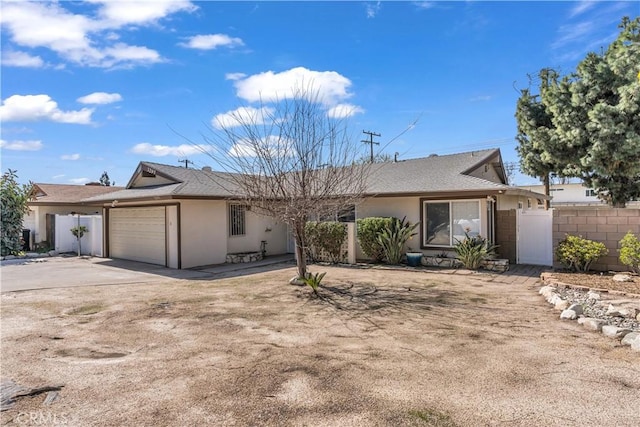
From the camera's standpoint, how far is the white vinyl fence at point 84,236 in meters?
17.8

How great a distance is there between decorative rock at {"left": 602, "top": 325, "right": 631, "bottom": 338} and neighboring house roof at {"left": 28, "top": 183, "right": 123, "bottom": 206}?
20972 millimetres

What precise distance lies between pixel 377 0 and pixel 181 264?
1015cm

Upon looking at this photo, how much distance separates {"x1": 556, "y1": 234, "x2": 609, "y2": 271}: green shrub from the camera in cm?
1032

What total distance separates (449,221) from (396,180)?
275cm

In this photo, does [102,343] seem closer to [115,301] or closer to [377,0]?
[115,301]

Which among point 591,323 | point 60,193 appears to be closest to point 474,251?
point 591,323

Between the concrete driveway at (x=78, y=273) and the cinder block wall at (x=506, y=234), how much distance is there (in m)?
9.54

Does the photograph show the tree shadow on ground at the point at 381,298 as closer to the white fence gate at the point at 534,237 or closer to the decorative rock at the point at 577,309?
the decorative rock at the point at 577,309

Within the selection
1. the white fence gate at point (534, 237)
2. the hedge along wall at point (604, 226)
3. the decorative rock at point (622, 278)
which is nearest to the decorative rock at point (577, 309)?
the decorative rock at point (622, 278)

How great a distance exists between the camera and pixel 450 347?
5.18 m

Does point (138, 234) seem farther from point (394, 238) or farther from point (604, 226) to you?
point (604, 226)

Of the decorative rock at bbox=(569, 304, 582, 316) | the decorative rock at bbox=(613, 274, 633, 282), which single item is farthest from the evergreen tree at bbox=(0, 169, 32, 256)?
the decorative rock at bbox=(613, 274, 633, 282)

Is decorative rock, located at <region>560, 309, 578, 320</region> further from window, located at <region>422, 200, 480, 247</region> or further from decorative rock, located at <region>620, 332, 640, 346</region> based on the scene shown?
window, located at <region>422, 200, 480, 247</region>

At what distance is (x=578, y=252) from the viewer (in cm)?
1045
